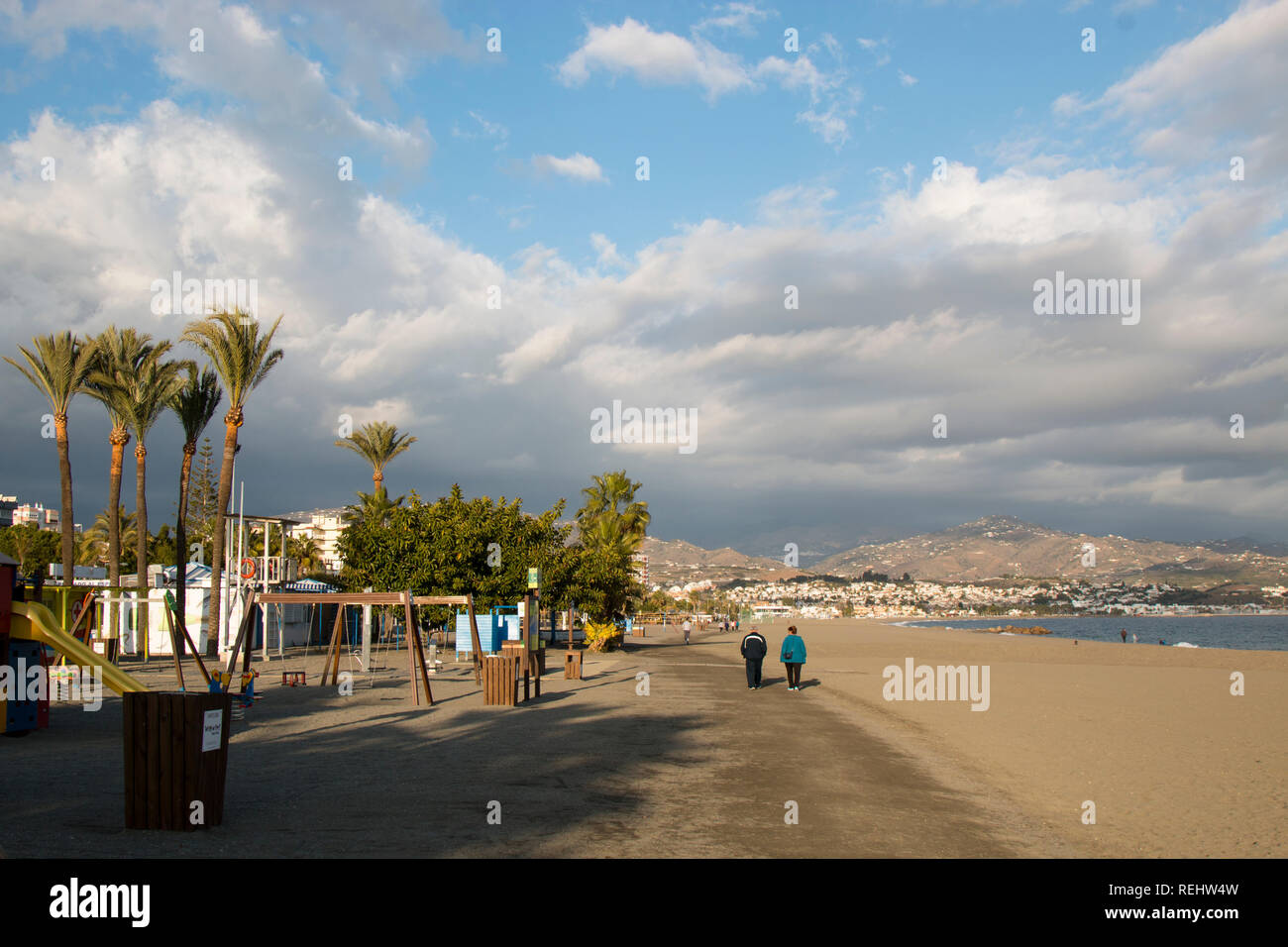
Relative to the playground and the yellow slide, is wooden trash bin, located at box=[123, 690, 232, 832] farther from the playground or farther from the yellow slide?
the yellow slide

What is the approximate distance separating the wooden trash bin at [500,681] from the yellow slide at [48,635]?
723 cm

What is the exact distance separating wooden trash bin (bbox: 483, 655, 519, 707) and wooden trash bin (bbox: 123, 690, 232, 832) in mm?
11942

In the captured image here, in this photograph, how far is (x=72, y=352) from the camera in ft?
120

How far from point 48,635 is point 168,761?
334 inches

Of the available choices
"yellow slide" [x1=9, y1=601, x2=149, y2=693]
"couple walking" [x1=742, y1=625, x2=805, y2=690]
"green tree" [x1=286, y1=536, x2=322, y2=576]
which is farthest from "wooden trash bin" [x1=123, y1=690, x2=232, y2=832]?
"green tree" [x1=286, y1=536, x2=322, y2=576]

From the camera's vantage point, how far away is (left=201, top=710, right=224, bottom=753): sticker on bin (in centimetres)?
791

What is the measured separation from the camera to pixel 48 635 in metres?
14.5

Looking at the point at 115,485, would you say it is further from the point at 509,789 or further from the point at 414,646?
the point at 509,789

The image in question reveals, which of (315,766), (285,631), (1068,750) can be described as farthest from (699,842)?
(285,631)

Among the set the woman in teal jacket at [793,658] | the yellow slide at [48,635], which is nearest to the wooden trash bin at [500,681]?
the yellow slide at [48,635]

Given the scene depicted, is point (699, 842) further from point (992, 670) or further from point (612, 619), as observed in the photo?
point (612, 619)

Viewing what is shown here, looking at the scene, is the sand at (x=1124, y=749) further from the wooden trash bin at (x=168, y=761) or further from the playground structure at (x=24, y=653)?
the playground structure at (x=24, y=653)

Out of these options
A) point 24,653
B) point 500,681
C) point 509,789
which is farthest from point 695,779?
→ point 24,653
